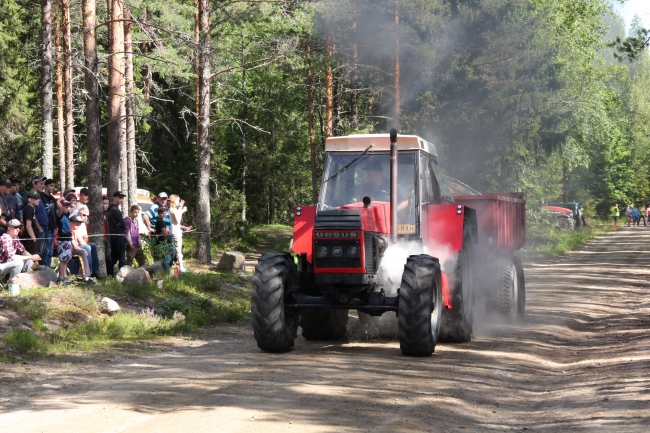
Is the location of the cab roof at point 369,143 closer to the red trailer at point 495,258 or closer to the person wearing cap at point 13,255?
the red trailer at point 495,258

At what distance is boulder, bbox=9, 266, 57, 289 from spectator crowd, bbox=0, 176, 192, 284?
10 centimetres

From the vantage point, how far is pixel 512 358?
11.2 meters

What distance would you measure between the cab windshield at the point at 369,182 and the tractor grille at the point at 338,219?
2.32ft

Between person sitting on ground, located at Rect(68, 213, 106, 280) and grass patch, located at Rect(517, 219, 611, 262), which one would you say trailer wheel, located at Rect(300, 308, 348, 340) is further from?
grass patch, located at Rect(517, 219, 611, 262)

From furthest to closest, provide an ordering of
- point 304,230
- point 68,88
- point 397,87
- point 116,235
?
point 68,88
point 397,87
point 116,235
point 304,230

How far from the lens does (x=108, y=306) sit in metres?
13.7

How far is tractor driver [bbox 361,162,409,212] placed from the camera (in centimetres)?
1176

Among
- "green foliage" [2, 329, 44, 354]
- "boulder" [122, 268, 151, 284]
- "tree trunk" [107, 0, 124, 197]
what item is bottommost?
"green foliage" [2, 329, 44, 354]

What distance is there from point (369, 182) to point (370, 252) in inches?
47.7

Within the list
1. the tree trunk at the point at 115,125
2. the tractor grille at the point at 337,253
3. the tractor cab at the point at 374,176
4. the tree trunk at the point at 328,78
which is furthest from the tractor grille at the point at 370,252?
the tree trunk at the point at 328,78

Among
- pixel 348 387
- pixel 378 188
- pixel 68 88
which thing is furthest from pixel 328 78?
pixel 348 387

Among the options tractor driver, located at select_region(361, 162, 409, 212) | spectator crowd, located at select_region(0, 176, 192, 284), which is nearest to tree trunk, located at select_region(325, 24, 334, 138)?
spectator crowd, located at select_region(0, 176, 192, 284)

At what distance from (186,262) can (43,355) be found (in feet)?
37.3

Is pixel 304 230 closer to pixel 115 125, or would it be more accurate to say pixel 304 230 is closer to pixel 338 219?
pixel 338 219
